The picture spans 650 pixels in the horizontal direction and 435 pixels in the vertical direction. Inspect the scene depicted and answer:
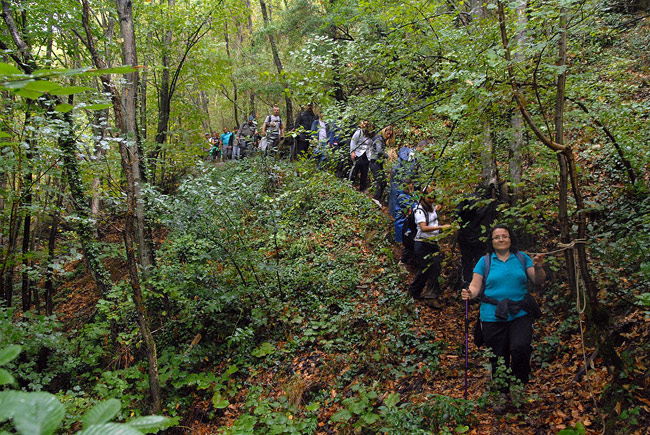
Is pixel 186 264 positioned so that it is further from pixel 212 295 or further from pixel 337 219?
pixel 337 219

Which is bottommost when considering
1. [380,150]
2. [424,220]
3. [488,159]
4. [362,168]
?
[424,220]

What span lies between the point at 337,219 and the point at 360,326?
3.80 m

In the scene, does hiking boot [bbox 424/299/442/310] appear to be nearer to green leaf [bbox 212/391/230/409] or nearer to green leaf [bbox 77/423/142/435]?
green leaf [bbox 212/391/230/409]

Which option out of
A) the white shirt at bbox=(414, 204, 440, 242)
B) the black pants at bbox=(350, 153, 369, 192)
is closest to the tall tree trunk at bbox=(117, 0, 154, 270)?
the white shirt at bbox=(414, 204, 440, 242)

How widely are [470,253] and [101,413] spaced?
6522 millimetres

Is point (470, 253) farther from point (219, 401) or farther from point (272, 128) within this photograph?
point (272, 128)

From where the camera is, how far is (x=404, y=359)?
5.65m

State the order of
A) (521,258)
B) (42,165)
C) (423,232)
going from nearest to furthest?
(521,258), (42,165), (423,232)

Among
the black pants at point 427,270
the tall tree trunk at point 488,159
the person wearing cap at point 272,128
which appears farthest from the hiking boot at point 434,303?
the person wearing cap at point 272,128

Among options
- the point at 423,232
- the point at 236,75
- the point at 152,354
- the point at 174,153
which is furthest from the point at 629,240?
the point at 236,75

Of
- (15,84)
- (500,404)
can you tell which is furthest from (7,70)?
(500,404)

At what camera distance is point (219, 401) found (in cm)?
554

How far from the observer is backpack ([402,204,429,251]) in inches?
257

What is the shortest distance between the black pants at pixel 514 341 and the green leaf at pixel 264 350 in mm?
3520
